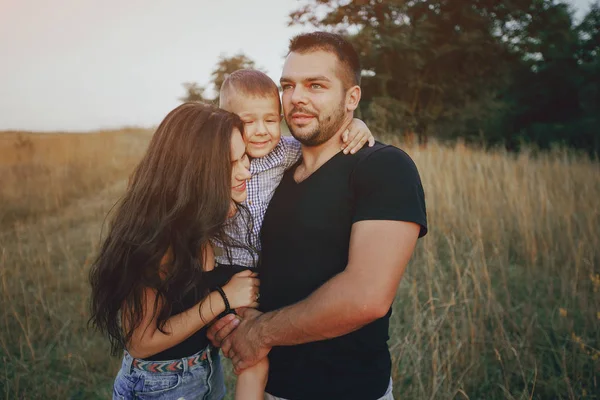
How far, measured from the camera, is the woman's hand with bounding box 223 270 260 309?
5.65ft

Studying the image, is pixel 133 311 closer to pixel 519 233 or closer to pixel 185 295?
pixel 185 295

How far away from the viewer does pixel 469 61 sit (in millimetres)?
12891

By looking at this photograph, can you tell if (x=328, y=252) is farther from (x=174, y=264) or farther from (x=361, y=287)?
(x=174, y=264)

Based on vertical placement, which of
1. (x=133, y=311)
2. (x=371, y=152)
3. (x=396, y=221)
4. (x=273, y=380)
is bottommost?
Result: (x=273, y=380)

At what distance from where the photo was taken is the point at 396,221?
4.61 ft

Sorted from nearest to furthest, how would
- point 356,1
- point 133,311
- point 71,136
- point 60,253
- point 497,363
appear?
point 133,311 < point 497,363 < point 60,253 < point 71,136 < point 356,1

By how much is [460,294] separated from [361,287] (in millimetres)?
2341

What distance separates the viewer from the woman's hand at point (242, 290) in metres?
1.72

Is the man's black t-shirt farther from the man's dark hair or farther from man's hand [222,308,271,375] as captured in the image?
the man's dark hair

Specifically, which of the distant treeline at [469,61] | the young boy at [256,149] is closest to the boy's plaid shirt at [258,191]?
the young boy at [256,149]

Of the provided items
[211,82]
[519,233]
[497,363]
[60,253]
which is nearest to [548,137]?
[519,233]

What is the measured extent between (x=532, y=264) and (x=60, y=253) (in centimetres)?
564

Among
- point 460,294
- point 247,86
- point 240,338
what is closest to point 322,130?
point 247,86

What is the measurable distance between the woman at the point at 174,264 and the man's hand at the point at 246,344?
74 mm
